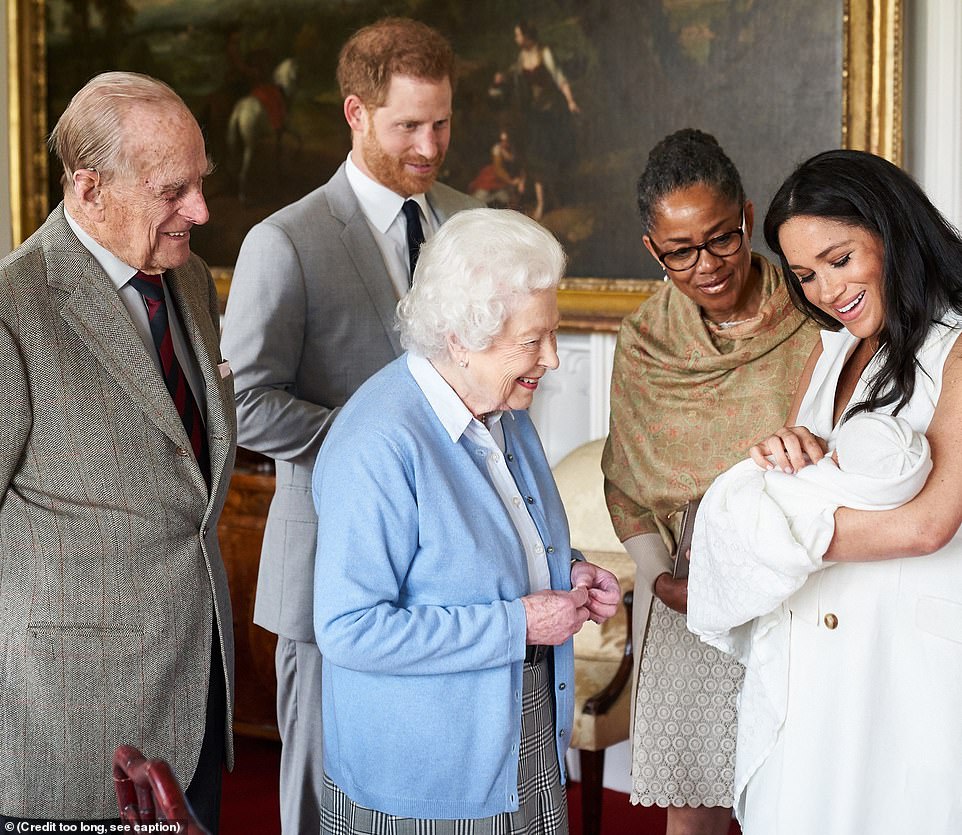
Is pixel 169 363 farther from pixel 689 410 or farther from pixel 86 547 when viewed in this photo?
pixel 689 410

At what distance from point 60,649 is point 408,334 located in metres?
0.87

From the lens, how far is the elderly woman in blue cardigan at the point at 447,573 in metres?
2.10

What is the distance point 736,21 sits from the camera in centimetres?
419

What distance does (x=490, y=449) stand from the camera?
2.32 m

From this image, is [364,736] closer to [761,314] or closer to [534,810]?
[534,810]

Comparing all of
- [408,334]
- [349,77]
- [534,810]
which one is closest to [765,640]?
[534,810]

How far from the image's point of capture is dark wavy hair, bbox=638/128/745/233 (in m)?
2.75

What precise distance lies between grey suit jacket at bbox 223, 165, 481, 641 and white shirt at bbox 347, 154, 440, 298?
0.07 metres

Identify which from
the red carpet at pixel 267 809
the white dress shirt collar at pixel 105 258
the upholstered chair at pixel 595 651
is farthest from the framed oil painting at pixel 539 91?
the white dress shirt collar at pixel 105 258

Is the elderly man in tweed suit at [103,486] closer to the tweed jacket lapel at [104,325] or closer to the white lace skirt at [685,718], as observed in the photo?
the tweed jacket lapel at [104,325]

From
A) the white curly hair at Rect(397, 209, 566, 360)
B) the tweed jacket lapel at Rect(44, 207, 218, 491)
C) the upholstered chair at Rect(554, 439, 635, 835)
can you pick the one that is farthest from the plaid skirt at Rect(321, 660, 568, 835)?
the upholstered chair at Rect(554, 439, 635, 835)

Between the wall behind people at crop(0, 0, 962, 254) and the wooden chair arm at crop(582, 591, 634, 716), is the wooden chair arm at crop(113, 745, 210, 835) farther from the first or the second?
the wall behind people at crop(0, 0, 962, 254)

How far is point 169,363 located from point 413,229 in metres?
1.13

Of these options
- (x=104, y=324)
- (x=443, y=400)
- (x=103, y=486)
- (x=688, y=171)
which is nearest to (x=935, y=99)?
(x=688, y=171)
